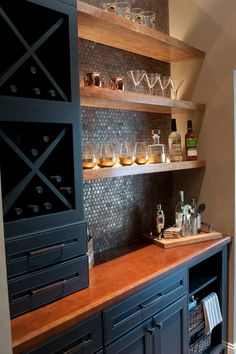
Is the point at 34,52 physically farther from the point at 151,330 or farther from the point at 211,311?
the point at 211,311

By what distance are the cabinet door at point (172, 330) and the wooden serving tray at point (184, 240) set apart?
37cm

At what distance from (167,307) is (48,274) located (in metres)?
0.78

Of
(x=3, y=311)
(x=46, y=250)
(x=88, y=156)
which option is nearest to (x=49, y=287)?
(x=46, y=250)

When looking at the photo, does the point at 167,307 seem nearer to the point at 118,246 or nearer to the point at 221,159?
the point at 118,246

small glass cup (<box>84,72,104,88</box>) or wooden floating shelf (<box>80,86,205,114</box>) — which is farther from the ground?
small glass cup (<box>84,72,104,88</box>)

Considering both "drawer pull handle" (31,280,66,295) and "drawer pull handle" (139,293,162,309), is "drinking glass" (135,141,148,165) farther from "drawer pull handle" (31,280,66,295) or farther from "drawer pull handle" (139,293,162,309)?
"drawer pull handle" (31,280,66,295)

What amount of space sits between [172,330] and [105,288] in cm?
61

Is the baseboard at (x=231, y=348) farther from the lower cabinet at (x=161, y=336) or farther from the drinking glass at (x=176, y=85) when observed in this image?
the drinking glass at (x=176, y=85)

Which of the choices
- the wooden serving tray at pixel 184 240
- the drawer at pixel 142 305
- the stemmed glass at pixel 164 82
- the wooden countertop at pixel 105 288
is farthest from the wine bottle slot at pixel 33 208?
the stemmed glass at pixel 164 82

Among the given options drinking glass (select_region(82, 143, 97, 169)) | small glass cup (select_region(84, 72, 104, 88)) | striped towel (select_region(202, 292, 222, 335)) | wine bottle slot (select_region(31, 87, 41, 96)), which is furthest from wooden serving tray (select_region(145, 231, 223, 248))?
wine bottle slot (select_region(31, 87, 41, 96))

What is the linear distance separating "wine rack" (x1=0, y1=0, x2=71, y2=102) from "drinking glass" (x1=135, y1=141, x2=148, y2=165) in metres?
0.77

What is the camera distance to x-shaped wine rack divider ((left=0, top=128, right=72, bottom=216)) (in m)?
1.25

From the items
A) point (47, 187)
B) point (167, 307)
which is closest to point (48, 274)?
point (47, 187)

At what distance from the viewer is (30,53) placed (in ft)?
4.25
